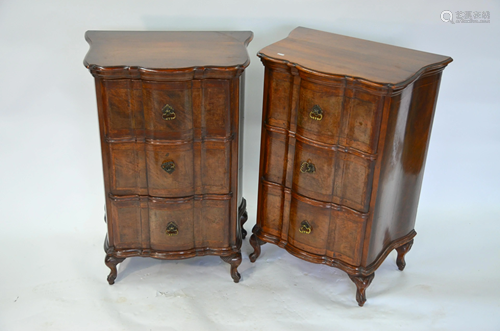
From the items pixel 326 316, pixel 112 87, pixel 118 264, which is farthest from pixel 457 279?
pixel 112 87

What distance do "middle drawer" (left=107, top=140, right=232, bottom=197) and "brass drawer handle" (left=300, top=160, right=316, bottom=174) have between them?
36 cm

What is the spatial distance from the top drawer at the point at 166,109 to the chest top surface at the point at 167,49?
9 cm

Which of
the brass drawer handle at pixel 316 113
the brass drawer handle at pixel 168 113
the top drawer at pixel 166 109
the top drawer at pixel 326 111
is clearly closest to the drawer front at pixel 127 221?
the top drawer at pixel 166 109

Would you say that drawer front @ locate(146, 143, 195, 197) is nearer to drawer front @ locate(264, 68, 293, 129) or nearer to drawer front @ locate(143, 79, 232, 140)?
drawer front @ locate(143, 79, 232, 140)

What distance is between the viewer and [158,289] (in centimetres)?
321

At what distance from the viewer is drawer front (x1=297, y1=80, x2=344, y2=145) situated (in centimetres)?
276

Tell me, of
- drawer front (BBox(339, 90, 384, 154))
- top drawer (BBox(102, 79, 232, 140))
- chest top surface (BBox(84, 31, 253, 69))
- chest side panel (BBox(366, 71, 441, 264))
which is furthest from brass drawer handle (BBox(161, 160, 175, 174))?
chest side panel (BBox(366, 71, 441, 264))

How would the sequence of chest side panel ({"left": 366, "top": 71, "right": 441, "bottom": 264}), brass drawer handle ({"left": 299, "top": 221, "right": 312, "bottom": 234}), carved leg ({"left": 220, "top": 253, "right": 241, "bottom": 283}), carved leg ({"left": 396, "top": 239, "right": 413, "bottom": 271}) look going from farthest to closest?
carved leg ({"left": 396, "top": 239, "right": 413, "bottom": 271}) → carved leg ({"left": 220, "top": 253, "right": 241, "bottom": 283}) → brass drawer handle ({"left": 299, "top": 221, "right": 312, "bottom": 234}) → chest side panel ({"left": 366, "top": 71, "right": 441, "bottom": 264})

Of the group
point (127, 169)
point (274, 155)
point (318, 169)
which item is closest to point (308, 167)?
point (318, 169)

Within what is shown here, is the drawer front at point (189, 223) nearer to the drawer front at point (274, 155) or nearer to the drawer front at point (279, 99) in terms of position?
the drawer front at point (274, 155)

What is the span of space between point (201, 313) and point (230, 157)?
798mm

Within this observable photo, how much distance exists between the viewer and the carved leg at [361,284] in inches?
121

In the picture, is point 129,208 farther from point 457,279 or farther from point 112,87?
point 457,279

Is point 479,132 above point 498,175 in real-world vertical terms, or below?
above
